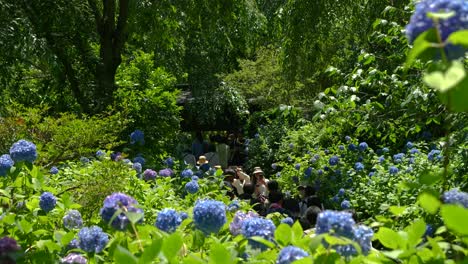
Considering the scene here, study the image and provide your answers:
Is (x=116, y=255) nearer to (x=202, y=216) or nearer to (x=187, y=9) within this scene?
(x=202, y=216)

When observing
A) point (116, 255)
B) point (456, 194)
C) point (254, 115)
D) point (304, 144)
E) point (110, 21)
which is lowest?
point (116, 255)

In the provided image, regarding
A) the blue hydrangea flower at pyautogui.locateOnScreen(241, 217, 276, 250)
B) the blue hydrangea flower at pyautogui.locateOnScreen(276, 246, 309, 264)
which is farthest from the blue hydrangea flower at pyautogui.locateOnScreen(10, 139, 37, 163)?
the blue hydrangea flower at pyautogui.locateOnScreen(276, 246, 309, 264)

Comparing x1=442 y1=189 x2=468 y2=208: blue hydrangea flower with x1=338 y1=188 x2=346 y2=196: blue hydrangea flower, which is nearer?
x1=442 y1=189 x2=468 y2=208: blue hydrangea flower

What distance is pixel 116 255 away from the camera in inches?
50.5

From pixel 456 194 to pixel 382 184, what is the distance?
4748 millimetres

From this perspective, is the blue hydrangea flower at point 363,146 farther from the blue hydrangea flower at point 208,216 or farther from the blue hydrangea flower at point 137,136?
the blue hydrangea flower at point 208,216

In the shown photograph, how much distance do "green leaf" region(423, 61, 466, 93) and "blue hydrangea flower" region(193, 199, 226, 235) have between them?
91cm

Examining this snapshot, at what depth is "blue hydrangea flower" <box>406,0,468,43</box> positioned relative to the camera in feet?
3.70

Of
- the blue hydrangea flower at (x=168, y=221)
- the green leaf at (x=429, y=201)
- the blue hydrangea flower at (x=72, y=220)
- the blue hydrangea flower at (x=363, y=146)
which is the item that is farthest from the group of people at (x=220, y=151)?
the green leaf at (x=429, y=201)

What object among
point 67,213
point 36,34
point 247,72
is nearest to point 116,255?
point 67,213

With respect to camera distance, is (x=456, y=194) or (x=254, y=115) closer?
(x=456, y=194)

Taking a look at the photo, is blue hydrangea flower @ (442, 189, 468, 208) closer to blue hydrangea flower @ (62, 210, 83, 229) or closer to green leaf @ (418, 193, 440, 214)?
green leaf @ (418, 193, 440, 214)

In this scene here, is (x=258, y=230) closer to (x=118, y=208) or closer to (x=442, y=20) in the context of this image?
(x=118, y=208)

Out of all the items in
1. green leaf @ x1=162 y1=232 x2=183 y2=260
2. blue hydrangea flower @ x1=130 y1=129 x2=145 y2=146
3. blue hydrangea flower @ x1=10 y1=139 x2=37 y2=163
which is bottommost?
green leaf @ x1=162 y1=232 x2=183 y2=260
